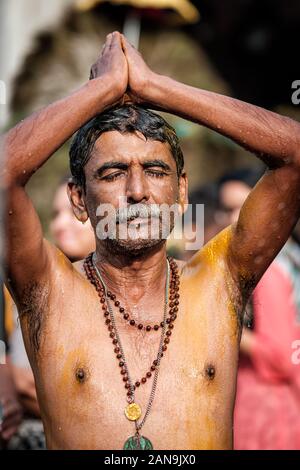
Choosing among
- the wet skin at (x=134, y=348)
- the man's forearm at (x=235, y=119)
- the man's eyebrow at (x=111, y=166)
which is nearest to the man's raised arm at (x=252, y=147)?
the man's forearm at (x=235, y=119)

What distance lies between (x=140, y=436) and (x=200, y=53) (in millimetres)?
8261

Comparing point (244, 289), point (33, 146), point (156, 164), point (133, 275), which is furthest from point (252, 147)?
point (33, 146)

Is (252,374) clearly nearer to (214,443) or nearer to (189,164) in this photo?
(214,443)

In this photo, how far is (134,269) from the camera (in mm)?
4047

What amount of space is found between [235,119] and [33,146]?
0.74 meters

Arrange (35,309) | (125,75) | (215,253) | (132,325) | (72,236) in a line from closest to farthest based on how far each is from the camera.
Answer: (125,75) → (35,309) → (132,325) → (215,253) → (72,236)

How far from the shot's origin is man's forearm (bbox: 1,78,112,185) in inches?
144

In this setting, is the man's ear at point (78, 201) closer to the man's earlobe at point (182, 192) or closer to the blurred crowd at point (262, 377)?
the man's earlobe at point (182, 192)

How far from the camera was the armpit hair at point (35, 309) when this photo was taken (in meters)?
3.87

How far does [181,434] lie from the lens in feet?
12.5

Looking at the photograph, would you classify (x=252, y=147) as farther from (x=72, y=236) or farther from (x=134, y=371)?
(x=72, y=236)

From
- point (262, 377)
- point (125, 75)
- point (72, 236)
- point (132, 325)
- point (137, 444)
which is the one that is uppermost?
point (125, 75)

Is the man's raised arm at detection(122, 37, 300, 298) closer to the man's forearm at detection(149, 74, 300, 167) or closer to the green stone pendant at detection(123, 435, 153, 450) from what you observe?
the man's forearm at detection(149, 74, 300, 167)

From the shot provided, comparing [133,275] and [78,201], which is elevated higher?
[78,201]
